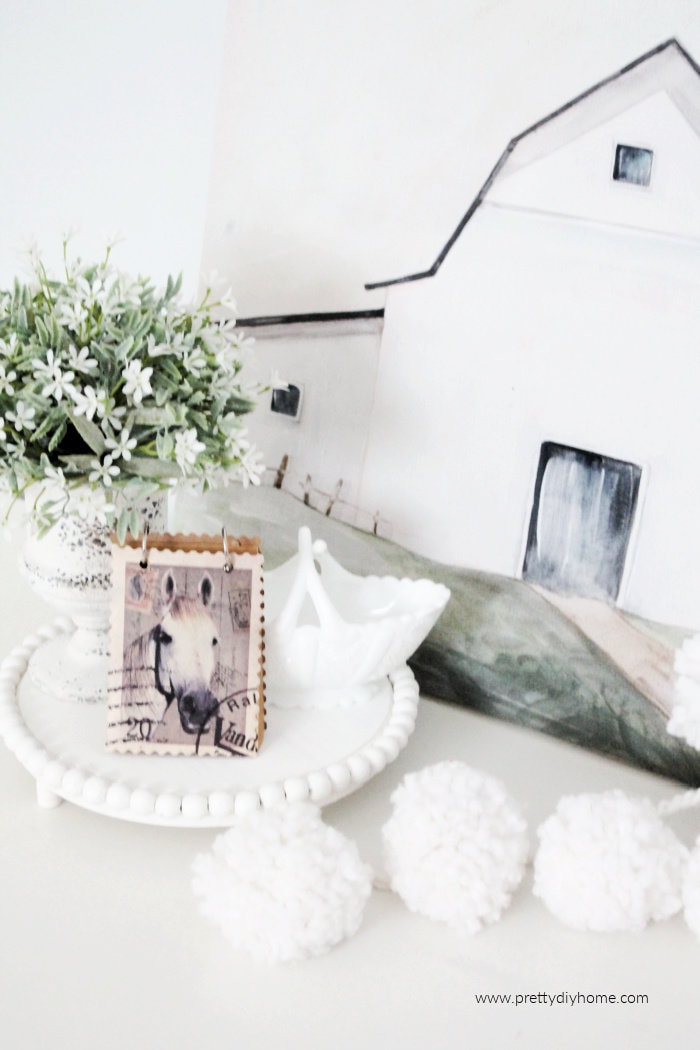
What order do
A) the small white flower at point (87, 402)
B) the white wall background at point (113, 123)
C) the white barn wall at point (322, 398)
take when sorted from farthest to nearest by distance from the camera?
the white wall background at point (113, 123) → the white barn wall at point (322, 398) → the small white flower at point (87, 402)

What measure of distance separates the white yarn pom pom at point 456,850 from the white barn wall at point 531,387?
274 mm

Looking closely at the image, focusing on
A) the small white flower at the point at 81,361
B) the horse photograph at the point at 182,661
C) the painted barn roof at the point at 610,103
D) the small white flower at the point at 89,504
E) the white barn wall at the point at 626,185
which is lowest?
the horse photograph at the point at 182,661

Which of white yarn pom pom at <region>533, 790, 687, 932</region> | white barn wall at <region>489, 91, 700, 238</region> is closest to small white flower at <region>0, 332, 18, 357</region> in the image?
white barn wall at <region>489, 91, 700, 238</region>

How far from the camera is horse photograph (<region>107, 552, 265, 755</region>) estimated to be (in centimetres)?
82

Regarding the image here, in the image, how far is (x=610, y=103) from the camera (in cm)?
83

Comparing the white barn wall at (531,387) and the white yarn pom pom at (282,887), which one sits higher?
the white barn wall at (531,387)

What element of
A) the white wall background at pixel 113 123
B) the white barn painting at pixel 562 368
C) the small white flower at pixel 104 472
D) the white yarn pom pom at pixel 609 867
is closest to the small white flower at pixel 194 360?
the small white flower at pixel 104 472

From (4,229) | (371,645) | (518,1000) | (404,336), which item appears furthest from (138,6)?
(518,1000)

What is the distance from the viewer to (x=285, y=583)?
99 centimetres

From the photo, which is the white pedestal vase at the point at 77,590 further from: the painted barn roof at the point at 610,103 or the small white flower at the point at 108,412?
the painted barn roof at the point at 610,103

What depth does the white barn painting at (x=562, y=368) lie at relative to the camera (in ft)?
2.70

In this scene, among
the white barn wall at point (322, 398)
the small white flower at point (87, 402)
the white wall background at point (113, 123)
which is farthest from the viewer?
the white wall background at point (113, 123)

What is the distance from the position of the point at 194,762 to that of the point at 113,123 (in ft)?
2.74

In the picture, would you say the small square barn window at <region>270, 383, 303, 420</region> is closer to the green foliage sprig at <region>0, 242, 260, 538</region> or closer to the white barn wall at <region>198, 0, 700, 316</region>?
the white barn wall at <region>198, 0, 700, 316</region>
